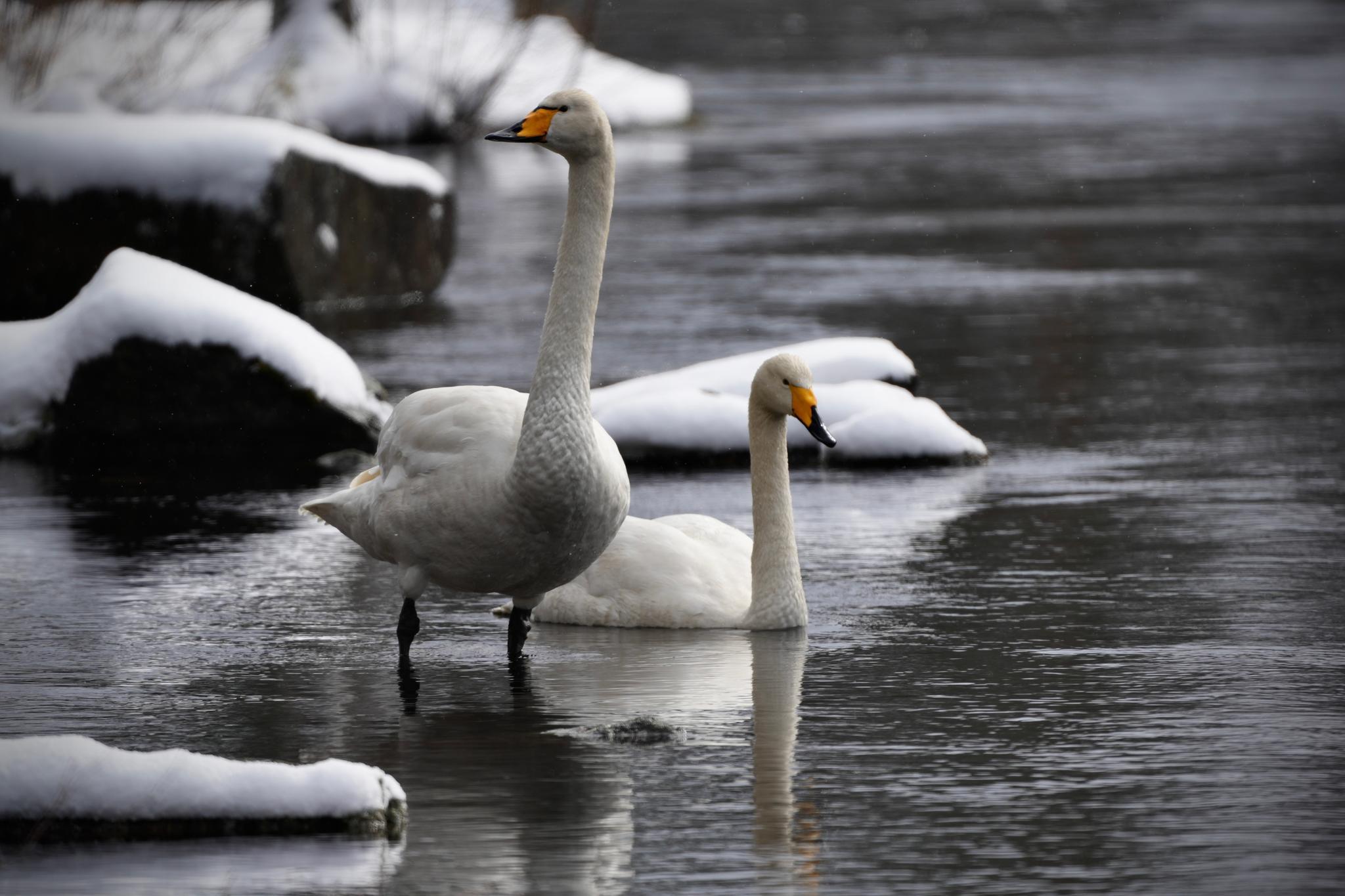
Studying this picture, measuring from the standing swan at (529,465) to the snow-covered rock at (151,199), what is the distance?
8.10 m

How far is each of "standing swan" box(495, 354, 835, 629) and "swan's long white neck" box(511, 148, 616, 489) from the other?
1.00 m

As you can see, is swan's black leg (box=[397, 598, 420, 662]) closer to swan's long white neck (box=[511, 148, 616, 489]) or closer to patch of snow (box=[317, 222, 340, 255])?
swan's long white neck (box=[511, 148, 616, 489])

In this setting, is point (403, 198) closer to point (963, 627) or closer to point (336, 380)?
point (336, 380)

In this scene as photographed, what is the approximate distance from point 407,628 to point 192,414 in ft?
14.7

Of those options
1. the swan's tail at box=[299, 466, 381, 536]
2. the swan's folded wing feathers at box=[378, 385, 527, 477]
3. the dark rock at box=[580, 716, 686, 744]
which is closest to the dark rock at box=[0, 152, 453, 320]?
the swan's tail at box=[299, 466, 381, 536]

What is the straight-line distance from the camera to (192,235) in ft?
49.4

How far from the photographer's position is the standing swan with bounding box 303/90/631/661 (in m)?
6.69

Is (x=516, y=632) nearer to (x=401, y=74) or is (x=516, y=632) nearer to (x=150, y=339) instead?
(x=150, y=339)

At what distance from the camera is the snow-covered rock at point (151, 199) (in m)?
14.9

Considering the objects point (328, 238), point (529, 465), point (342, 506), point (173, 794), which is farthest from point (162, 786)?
point (328, 238)

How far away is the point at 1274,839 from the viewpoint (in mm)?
5309

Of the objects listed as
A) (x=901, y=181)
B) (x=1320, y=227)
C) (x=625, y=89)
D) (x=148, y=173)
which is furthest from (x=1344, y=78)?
(x=148, y=173)

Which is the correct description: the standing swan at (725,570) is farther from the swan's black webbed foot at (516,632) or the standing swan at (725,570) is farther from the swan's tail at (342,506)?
the swan's tail at (342,506)

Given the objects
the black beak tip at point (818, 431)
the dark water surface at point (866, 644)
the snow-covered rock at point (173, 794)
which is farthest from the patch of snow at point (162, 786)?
the black beak tip at point (818, 431)
